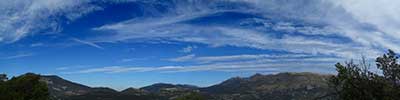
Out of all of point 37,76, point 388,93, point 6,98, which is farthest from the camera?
point 37,76

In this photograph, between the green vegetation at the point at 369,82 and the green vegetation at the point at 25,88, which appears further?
the green vegetation at the point at 25,88

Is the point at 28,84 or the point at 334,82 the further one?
the point at 28,84

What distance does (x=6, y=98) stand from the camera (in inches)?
2635

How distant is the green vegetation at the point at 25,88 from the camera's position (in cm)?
6831

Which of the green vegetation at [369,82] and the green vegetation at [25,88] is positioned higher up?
the green vegetation at [25,88]

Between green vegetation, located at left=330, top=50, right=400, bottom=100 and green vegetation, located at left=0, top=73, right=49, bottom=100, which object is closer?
green vegetation, located at left=330, top=50, right=400, bottom=100

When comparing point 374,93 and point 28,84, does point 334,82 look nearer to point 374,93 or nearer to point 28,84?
point 374,93

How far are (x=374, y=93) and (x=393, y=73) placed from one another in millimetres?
2193

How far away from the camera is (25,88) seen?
231 feet

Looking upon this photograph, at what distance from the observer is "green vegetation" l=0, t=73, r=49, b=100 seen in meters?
68.3

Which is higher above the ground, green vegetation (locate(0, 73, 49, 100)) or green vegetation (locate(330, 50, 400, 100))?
green vegetation (locate(0, 73, 49, 100))

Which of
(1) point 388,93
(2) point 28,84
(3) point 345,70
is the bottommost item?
(1) point 388,93

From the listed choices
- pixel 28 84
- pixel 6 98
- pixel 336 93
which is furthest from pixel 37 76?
pixel 336 93

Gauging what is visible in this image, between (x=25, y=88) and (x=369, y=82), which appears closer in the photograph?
(x=369, y=82)
